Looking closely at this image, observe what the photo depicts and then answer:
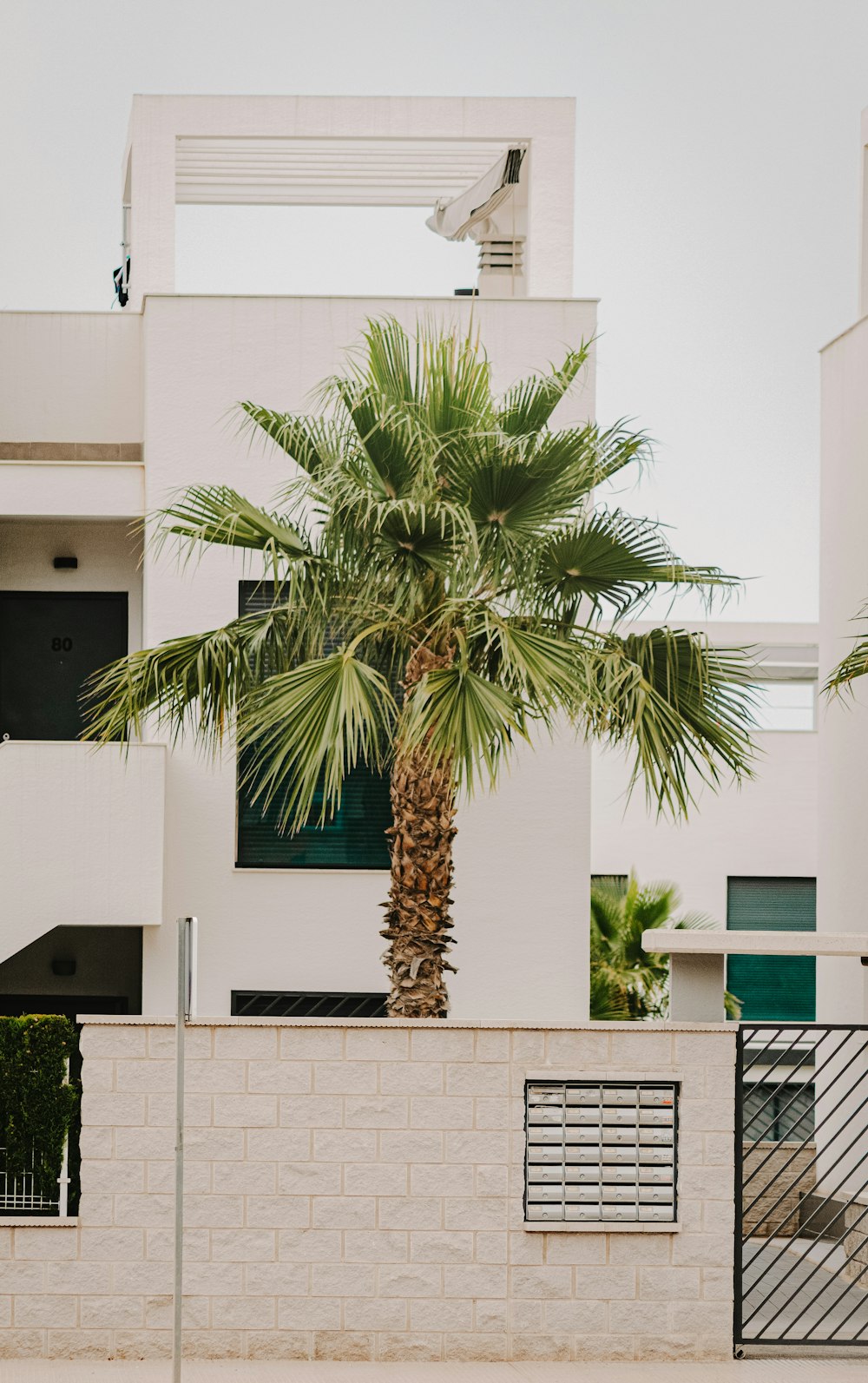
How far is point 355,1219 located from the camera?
8.74 meters

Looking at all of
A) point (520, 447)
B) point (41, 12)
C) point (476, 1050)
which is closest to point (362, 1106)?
point (476, 1050)

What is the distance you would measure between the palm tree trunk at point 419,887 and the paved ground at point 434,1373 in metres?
2.13

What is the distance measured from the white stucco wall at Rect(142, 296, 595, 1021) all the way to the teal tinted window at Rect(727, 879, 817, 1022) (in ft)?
39.1

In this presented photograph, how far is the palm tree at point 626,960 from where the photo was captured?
20.2 meters

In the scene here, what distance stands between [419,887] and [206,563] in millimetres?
4751

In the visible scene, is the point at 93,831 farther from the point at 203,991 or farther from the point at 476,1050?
the point at 476,1050

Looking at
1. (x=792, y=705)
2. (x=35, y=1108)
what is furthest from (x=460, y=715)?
(x=792, y=705)

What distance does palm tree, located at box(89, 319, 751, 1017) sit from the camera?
32.0ft

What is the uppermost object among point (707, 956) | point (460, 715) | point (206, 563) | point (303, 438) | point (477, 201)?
point (477, 201)

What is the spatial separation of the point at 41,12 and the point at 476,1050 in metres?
18.8

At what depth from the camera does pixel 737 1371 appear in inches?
339

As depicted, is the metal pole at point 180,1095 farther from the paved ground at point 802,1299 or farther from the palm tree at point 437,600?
the paved ground at point 802,1299

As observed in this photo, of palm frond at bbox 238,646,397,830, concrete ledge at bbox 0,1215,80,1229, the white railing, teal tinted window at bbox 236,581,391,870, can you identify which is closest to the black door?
teal tinted window at bbox 236,581,391,870

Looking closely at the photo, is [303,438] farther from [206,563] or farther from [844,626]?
[844,626]
